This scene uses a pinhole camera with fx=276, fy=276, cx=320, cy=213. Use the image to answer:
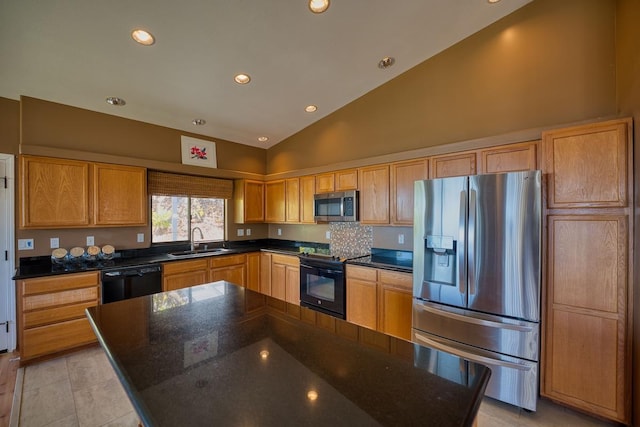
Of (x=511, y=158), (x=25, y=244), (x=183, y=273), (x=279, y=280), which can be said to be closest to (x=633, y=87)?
(x=511, y=158)

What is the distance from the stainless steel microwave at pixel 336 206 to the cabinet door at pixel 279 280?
102cm

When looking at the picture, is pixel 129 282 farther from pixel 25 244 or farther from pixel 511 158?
pixel 511 158

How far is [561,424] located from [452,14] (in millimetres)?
3582

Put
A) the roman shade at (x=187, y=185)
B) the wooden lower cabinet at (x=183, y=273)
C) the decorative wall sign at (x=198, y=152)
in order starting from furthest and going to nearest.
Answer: the decorative wall sign at (x=198, y=152), the roman shade at (x=187, y=185), the wooden lower cabinet at (x=183, y=273)

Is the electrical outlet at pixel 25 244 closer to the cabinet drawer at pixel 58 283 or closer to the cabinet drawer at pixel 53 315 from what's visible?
the cabinet drawer at pixel 58 283

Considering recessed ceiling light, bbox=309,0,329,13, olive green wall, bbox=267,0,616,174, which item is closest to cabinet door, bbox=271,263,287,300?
olive green wall, bbox=267,0,616,174

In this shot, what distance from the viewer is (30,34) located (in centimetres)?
225

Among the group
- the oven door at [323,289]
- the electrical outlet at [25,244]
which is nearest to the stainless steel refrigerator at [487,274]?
the oven door at [323,289]

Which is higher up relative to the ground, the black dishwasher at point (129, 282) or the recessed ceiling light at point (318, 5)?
the recessed ceiling light at point (318, 5)

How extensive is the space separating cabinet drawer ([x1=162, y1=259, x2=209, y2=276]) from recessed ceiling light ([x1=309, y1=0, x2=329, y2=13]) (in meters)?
3.32

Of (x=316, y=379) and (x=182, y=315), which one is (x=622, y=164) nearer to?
(x=316, y=379)

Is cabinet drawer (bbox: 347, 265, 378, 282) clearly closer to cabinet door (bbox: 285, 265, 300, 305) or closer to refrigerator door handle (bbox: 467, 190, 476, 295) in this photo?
cabinet door (bbox: 285, 265, 300, 305)

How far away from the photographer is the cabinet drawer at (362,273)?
3262 millimetres

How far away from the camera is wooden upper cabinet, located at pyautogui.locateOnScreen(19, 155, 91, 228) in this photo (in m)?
2.92
